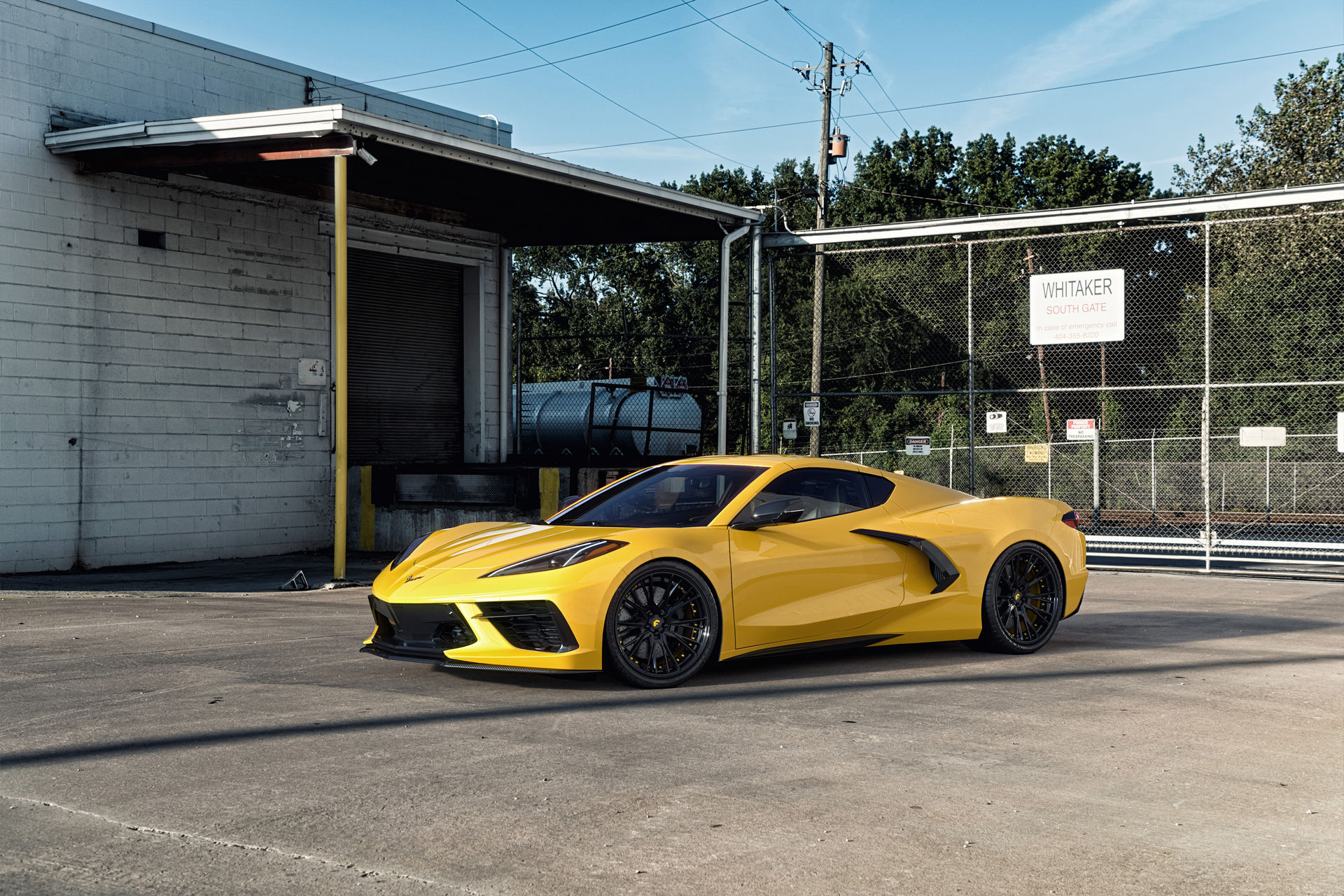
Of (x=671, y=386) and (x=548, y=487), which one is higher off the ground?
(x=671, y=386)

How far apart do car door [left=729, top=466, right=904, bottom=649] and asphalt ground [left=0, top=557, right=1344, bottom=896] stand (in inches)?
12.9

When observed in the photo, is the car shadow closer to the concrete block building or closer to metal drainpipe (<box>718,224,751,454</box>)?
the concrete block building

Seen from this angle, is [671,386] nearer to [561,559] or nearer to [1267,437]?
[1267,437]

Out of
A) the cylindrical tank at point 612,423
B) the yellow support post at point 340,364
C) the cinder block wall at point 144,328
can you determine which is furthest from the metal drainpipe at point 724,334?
the cinder block wall at point 144,328

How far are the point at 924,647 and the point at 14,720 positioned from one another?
5.38 m

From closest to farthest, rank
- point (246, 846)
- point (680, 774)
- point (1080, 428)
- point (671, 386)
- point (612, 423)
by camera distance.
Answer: point (246, 846) < point (680, 774) < point (1080, 428) < point (671, 386) < point (612, 423)

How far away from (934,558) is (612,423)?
48.9ft

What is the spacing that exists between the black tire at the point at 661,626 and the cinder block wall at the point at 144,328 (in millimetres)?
9879

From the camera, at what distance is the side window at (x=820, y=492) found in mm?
7207

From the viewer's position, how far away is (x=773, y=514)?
6844 millimetres

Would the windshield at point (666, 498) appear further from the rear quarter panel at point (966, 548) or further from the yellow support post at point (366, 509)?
the yellow support post at point (366, 509)

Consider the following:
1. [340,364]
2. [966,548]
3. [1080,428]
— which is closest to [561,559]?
[966,548]

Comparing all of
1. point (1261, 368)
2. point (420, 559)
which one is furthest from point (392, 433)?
point (1261, 368)

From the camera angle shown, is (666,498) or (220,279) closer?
(666,498)
